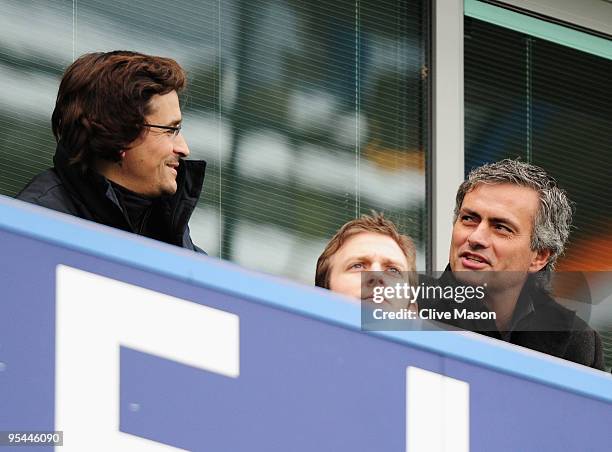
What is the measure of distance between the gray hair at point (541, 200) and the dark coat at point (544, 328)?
136 millimetres

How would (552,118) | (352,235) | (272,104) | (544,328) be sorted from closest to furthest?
(352,235)
(544,328)
(272,104)
(552,118)

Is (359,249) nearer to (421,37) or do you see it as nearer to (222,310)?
(222,310)

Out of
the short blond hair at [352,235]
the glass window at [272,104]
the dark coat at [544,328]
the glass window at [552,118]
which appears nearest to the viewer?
the short blond hair at [352,235]

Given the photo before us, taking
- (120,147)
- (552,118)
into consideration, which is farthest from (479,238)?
(552,118)

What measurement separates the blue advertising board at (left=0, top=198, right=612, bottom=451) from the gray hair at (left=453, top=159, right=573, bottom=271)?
1.18m

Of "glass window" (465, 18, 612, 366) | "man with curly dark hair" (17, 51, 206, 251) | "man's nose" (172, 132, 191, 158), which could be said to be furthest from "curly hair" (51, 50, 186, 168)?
"glass window" (465, 18, 612, 366)

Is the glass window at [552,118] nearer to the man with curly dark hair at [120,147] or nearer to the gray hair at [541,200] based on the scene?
the gray hair at [541,200]

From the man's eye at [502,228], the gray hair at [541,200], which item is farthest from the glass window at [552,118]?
the man's eye at [502,228]

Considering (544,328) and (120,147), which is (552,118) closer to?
(544,328)

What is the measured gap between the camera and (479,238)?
3.99m

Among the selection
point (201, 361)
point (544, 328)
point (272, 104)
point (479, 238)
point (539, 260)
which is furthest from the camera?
point (272, 104)

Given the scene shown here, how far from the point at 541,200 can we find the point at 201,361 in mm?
1582

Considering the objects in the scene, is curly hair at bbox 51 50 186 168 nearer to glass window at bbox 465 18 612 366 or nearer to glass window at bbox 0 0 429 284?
glass window at bbox 0 0 429 284

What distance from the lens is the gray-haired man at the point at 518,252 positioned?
3.87m
